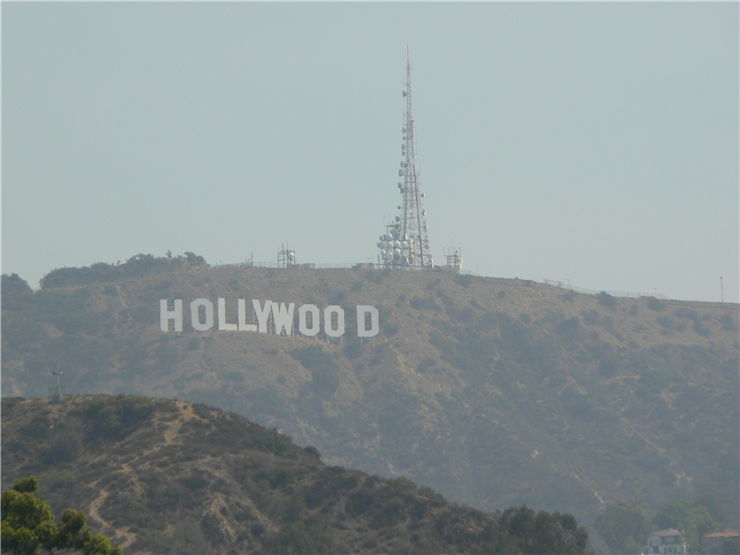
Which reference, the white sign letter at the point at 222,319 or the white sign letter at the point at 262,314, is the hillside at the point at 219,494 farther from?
the white sign letter at the point at 262,314

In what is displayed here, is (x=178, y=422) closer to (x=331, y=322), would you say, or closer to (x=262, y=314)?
(x=262, y=314)

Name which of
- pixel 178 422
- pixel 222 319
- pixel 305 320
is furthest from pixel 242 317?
pixel 178 422

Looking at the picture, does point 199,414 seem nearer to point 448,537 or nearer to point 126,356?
point 448,537

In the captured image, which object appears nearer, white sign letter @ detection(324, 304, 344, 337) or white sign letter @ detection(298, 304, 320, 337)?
white sign letter @ detection(298, 304, 320, 337)

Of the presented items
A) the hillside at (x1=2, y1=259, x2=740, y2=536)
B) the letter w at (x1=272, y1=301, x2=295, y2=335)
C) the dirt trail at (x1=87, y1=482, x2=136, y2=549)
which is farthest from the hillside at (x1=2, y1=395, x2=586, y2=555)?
the letter w at (x1=272, y1=301, x2=295, y2=335)

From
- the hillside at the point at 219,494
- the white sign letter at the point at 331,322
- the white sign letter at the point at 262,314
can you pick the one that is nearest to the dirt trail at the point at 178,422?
the hillside at the point at 219,494

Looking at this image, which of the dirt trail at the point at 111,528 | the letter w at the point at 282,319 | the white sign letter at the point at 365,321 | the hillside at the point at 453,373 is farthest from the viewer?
the white sign letter at the point at 365,321

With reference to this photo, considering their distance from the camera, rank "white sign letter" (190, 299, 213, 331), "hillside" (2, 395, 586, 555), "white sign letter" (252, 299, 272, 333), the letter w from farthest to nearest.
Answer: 1. the letter w
2. "white sign letter" (252, 299, 272, 333)
3. "white sign letter" (190, 299, 213, 331)
4. "hillside" (2, 395, 586, 555)

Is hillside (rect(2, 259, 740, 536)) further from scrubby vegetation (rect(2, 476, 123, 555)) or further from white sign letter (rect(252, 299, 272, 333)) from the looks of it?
scrubby vegetation (rect(2, 476, 123, 555))
